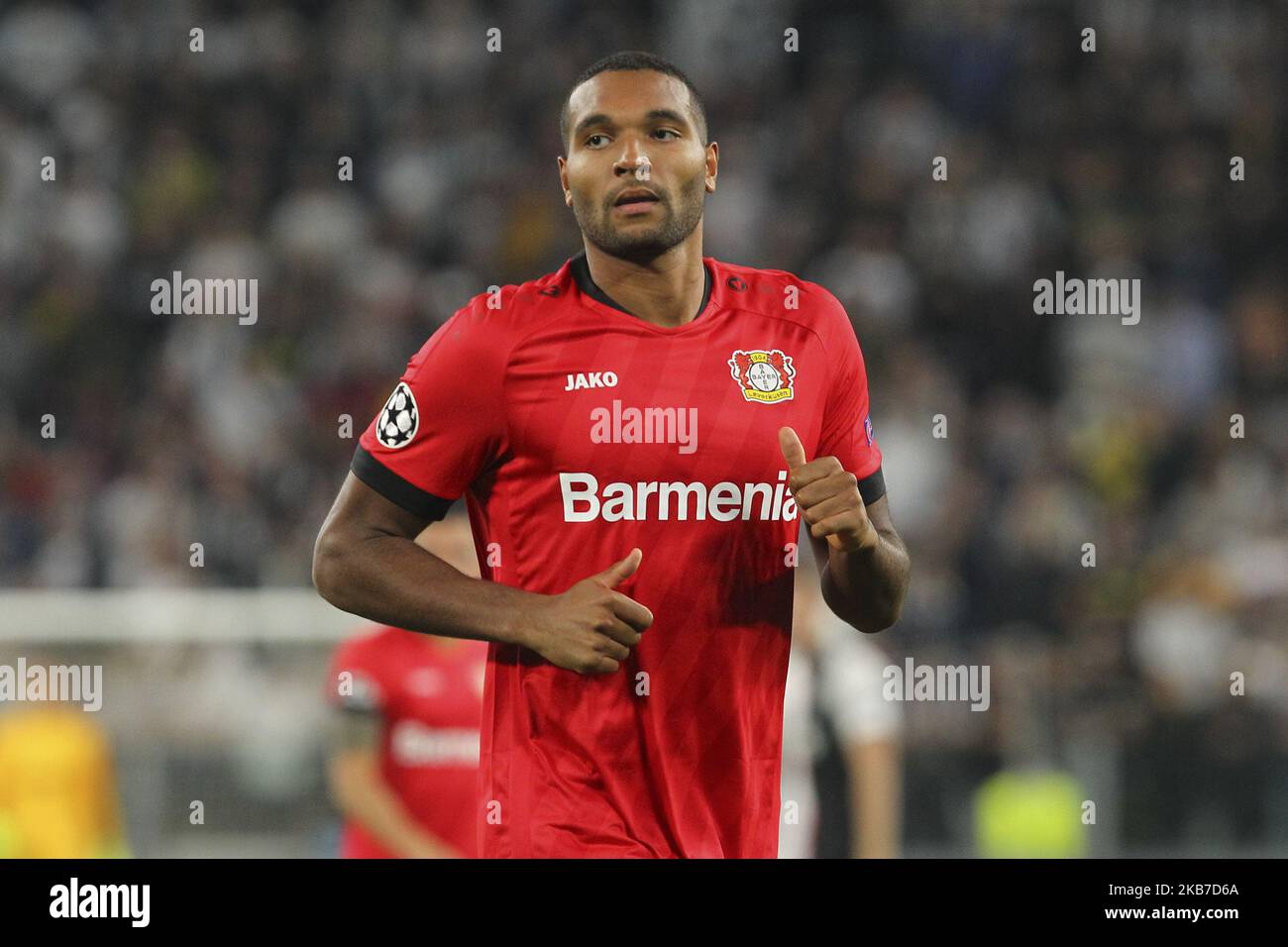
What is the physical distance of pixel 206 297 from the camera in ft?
34.7

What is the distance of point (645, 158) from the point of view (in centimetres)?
340

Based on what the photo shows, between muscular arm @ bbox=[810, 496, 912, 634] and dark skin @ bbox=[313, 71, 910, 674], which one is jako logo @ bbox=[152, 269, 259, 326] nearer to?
dark skin @ bbox=[313, 71, 910, 674]

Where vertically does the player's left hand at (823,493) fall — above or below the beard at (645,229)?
below

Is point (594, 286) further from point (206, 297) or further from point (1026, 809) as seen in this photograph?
point (206, 297)

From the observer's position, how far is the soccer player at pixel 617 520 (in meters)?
3.33

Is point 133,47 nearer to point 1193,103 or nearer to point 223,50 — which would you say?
point 223,50

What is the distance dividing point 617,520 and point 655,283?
0.50 meters

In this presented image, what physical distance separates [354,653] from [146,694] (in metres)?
2.15

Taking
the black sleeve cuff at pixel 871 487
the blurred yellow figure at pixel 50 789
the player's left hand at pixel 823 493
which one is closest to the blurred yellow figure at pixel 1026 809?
the blurred yellow figure at pixel 50 789

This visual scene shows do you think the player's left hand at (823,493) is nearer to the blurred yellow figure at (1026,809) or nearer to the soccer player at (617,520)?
the soccer player at (617,520)

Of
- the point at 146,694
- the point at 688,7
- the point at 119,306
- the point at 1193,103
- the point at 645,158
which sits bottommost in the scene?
the point at 146,694

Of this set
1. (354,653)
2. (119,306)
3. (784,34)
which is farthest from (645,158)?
→ (784,34)
